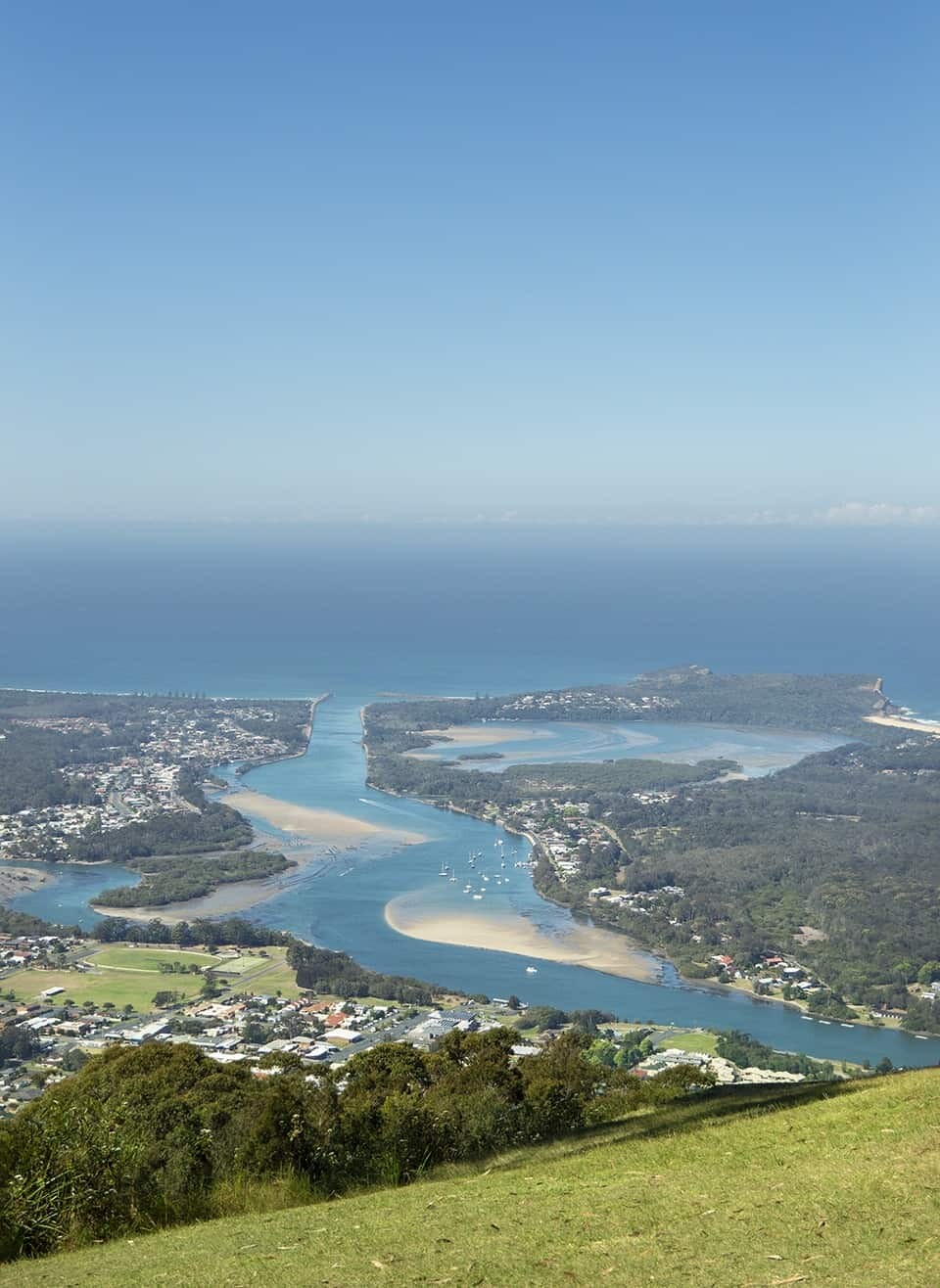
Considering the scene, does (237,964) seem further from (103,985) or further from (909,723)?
(909,723)

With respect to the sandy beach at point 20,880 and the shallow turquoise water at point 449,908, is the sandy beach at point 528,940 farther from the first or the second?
the sandy beach at point 20,880

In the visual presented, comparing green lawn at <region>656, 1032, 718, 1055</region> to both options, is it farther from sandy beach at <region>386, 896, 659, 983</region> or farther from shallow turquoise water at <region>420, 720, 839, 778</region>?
shallow turquoise water at <region>420, 720, 839, 778</region>

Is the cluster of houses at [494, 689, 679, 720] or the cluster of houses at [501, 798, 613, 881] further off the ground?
the cluster of houses at [494, 689, 679, 720]

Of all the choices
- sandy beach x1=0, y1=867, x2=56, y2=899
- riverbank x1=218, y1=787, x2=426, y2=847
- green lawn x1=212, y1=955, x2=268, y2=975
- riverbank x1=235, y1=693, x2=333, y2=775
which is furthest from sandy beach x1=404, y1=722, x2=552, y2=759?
green lawn x1=212, y1=955, x2=268, y2=975

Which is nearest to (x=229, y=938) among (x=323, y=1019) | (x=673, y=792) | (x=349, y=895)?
(x=349, y=895)

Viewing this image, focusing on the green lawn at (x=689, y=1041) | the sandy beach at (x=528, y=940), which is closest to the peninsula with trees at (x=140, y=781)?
the sandy beach at (x=528, y=940)

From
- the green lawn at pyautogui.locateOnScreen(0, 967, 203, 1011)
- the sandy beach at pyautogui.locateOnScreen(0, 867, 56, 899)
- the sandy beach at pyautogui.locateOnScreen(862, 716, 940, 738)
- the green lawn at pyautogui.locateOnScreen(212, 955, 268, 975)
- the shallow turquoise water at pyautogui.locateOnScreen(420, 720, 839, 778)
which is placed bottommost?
the sandy beach at pyautogui.locateOnScreen(0, 867, 56, 899)

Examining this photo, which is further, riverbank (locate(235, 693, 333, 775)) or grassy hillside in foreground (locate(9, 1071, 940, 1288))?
riverbank (locate(235, 693, 333, 775))

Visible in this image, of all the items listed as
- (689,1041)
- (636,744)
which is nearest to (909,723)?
(636,744)
